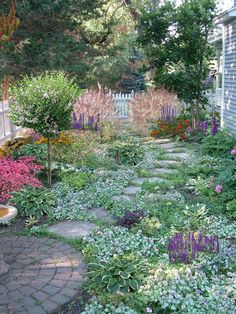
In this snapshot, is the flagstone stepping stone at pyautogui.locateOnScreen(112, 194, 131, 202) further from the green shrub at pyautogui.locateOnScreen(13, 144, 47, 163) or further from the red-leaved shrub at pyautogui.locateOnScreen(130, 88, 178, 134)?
the red-leaved shrub at pyautogui.locateOnScreen(130, 88, 178, 134)

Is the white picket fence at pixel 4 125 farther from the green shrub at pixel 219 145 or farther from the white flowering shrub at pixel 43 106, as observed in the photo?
the green shrub at pixel 219 145

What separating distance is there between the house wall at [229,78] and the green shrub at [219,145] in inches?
49.1

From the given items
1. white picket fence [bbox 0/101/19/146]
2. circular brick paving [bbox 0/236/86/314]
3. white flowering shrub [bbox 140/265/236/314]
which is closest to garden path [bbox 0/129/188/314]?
circular brick paving [bbox 0/236/86/314]

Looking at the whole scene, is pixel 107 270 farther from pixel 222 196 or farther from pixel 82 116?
pixel 82 116

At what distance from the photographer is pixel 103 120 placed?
10289mm

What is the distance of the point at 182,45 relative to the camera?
33.2 feet

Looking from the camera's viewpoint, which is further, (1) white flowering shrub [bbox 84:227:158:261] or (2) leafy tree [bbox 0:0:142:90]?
(2) leafy tree [bbox 0:0:142:90]

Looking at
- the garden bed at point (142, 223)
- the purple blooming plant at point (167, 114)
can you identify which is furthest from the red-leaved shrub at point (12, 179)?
the purple blooming plant at point (167, 114)

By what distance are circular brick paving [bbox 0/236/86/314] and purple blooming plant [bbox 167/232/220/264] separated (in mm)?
810

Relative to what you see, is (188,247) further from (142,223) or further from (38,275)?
(38,275)

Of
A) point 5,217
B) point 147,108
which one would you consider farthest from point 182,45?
point 5,217

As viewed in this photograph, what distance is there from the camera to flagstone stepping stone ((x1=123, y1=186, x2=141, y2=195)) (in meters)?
5.48

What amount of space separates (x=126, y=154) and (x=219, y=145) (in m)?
1.86

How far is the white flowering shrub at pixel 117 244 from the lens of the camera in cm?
362
